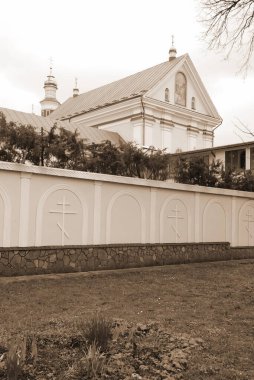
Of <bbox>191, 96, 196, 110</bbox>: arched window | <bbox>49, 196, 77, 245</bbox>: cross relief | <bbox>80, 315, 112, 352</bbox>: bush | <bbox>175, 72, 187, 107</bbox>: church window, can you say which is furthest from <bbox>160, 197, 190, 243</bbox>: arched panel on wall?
<bbox>191, 96, 196, 110</bbox>: arched window

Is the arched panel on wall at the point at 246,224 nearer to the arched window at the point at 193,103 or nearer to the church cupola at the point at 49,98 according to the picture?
the arched window at the point at 193,103

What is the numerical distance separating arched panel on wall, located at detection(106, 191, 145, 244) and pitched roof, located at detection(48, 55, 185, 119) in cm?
1929

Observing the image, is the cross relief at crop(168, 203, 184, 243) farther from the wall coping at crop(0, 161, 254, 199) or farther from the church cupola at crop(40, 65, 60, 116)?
the church cupola at crop(40, 65, 60, 116)

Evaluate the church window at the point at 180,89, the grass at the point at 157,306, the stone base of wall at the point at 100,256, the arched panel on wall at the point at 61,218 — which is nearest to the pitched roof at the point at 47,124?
the church window at the point at 180,89

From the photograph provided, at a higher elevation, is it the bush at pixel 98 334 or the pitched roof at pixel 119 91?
the pitched roof at pixel 119 91

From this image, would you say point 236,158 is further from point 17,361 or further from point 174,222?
point 17,361

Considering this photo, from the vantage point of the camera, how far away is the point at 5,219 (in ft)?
33.1

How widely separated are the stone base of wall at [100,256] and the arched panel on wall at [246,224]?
4.15 ft

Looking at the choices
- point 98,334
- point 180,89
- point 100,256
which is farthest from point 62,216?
point 180,89

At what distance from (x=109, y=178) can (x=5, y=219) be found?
3.22 metres

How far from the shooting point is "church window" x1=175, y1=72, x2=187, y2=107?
3388 centimetres

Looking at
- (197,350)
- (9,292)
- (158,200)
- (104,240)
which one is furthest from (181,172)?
(197,350)

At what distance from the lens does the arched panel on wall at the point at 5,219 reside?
10.0 meters

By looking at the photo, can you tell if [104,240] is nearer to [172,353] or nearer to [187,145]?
[172,353]
